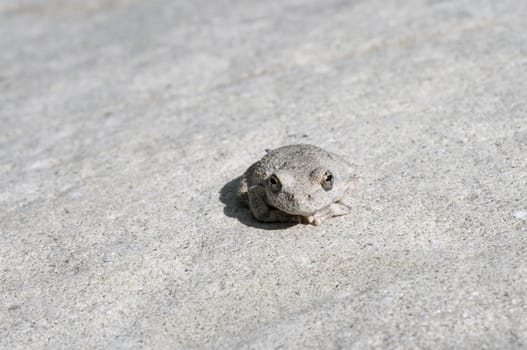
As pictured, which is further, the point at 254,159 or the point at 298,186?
the point at 254,159

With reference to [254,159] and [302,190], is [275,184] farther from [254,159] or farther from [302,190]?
[254,159]

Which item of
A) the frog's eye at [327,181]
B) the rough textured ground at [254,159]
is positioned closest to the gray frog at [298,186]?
the frog's eye at [327,181]

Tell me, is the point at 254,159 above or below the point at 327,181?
below

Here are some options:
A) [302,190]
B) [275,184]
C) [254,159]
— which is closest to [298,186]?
[302,190]

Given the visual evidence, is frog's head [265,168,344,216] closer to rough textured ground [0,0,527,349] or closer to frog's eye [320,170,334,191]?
frog's eye [320,170,334,191]

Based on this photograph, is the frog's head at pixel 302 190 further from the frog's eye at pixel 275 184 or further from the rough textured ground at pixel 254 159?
the rough textured ground at pixel 254 159

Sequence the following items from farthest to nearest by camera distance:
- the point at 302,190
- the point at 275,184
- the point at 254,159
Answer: the point at 254,159
the point at 275,184
the point at 302,190

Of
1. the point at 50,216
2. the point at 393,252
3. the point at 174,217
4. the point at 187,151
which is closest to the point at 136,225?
the point at 174,217

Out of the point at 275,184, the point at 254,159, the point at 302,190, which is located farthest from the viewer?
the point at 254,159
